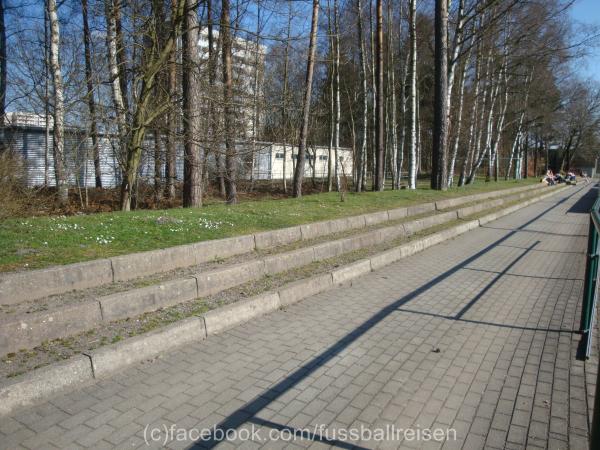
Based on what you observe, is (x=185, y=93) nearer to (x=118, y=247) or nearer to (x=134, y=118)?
(x=134, y=118)

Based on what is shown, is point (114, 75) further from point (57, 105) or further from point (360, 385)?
point (360, 385)

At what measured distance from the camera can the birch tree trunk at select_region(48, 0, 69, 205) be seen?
13.2 metres

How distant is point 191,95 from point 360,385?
31.7ft

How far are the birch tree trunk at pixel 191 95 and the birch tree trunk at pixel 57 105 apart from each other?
439 centimetres

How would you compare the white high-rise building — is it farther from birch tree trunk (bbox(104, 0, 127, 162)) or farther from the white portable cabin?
the white portable cabin

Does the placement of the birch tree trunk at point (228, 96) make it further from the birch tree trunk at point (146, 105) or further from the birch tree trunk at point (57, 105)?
the birch tree trunk at point (57, 105)

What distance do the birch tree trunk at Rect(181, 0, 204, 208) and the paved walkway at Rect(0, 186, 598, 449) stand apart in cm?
706

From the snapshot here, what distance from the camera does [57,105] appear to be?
13.1 meters

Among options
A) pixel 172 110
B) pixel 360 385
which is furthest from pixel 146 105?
pixel 360 385

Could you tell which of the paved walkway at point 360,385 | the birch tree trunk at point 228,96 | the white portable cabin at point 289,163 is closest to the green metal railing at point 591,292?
the paved walkway at point 360,385

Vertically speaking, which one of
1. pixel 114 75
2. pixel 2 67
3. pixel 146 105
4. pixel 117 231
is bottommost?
pixel 117 231

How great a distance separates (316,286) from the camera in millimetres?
6371

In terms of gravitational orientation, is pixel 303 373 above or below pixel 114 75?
below

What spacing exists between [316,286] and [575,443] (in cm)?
382
